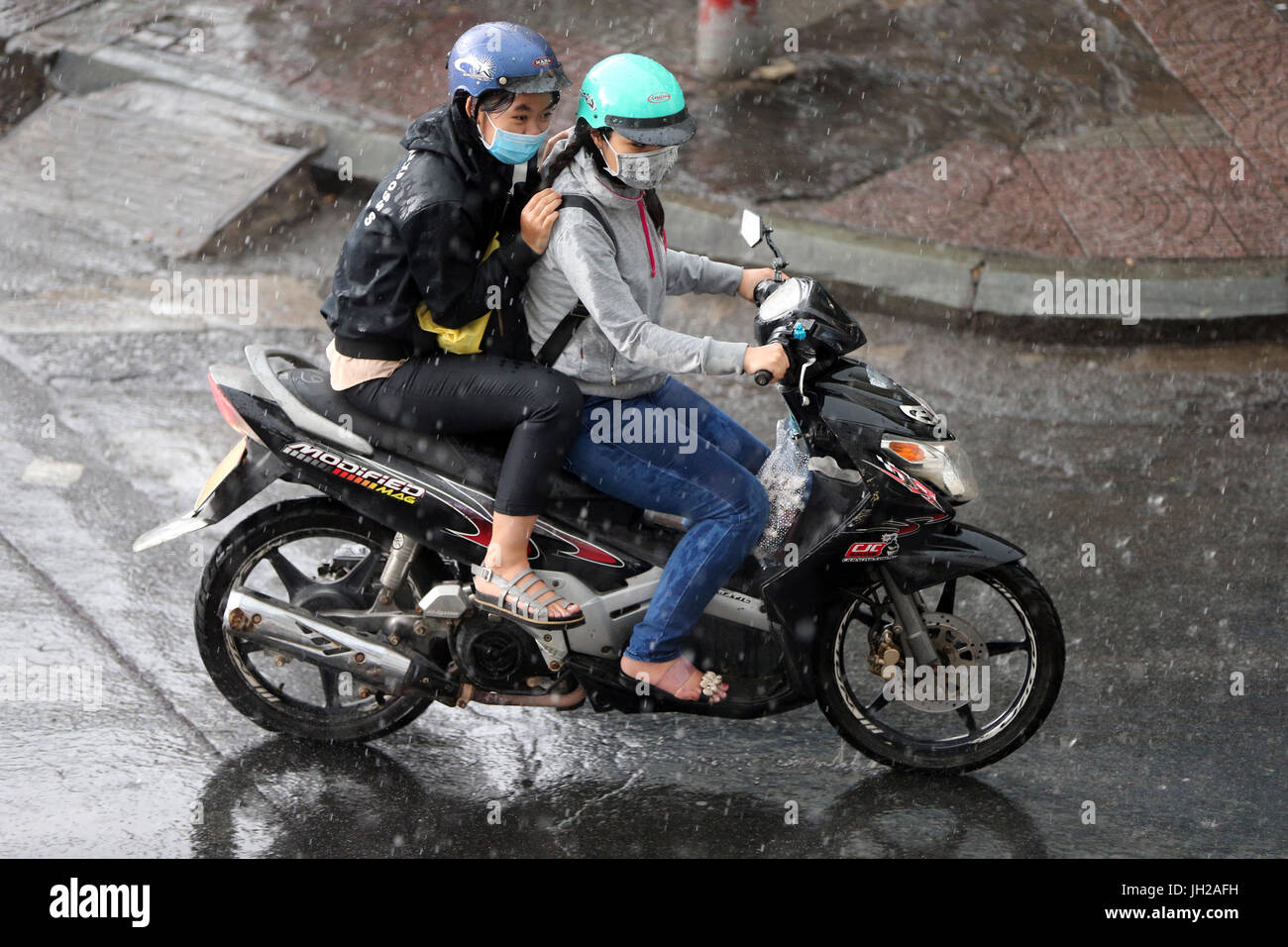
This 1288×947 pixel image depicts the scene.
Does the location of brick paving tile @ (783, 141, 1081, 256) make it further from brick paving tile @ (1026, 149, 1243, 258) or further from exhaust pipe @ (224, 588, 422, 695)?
exhaust pipe @ (224, 588, 422, 695)

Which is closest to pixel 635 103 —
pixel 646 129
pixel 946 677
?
pixel 646 129

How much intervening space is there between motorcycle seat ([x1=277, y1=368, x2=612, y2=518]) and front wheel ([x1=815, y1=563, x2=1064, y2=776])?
3.11ft

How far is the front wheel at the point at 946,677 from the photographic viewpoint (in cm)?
431

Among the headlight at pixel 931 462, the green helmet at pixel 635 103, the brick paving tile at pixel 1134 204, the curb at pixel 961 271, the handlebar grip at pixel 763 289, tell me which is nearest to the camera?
the green helmet at pixel 635 103

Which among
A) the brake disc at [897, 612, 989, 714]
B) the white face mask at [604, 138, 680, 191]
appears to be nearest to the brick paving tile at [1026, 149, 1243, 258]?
the brake disc at [897, 612, 989, 714]

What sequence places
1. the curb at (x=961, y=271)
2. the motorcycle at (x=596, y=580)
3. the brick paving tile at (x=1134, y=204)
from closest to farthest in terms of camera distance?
the motorcycle at (x=596, y=580)
the curb at (x=961, y=271)
the brick paving tile at (x=1134, y=204)

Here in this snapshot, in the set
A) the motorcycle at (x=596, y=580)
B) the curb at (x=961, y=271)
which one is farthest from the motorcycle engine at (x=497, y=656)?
the curb at (x=961, y=271)

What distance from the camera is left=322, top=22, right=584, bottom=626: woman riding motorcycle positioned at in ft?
12.8

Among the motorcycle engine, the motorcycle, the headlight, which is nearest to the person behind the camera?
the headlight

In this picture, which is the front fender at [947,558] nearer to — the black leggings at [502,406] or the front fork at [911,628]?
the front fork at [911,628]

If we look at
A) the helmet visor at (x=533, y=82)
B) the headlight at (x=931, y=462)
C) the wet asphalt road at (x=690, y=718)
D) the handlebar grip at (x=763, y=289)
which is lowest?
the wet asphalt road at (x=690, y=718)

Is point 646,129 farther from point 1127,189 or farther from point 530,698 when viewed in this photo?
point 1127,189

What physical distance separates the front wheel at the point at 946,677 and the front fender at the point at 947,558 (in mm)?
60

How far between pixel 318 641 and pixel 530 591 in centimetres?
73
